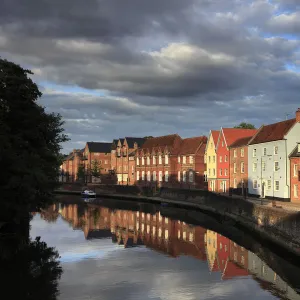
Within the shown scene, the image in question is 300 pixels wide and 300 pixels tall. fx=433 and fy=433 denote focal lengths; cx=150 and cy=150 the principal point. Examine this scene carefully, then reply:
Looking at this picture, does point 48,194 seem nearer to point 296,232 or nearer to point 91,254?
point 91,254

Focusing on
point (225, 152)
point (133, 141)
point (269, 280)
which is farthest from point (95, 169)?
point (269, 280)

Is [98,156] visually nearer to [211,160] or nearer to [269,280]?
[211,160]

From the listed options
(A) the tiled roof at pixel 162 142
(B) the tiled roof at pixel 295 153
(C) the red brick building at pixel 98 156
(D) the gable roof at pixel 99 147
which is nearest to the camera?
(B) the tiled roof at pixel 295 153

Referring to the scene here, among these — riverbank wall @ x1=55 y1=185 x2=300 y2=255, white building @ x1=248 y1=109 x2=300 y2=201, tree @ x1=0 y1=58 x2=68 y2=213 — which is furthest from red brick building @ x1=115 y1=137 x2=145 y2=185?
tree @ x1=0 y1=58 x2=68 y2=213

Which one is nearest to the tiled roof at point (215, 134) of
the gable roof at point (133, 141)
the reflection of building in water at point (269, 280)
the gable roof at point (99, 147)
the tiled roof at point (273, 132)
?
the tiled roof at point (273, 132)

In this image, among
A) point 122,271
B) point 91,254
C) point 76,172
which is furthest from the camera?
point 76,172

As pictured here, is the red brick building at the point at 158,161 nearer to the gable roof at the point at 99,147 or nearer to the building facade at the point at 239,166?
the building facade at the point at 239,166

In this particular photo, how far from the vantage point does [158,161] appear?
361ft

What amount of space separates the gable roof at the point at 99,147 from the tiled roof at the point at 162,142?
35095mm

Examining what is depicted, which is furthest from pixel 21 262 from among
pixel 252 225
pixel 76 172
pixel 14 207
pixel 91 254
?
pixel 76 172

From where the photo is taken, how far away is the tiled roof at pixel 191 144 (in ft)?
318

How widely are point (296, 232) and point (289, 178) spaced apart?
2938cm

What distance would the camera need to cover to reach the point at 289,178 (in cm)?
6106

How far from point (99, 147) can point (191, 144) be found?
2443 inches
